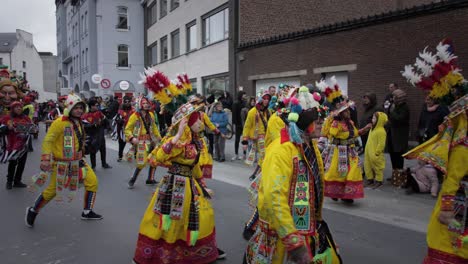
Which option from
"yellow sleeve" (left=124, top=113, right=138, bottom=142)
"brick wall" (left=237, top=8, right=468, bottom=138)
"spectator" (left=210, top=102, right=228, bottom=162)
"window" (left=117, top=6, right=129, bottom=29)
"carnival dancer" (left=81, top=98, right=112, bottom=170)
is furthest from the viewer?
"window" (left=117, top=6, right=129, bottom=29)

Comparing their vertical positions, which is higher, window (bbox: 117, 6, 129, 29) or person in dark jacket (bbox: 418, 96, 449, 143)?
window (bbox: 117, 6, 129, 29)

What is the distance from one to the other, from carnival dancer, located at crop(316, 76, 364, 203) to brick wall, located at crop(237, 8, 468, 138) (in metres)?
5.77

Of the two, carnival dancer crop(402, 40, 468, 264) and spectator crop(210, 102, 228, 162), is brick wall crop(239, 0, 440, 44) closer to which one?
spectator crop(210, 102, 228, 162)

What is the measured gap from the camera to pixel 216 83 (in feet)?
76.3

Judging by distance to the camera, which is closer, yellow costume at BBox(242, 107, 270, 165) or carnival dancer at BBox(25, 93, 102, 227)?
carnival dancer at BBox(25, 93, 102, 227)

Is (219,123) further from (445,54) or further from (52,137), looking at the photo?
(445,54)

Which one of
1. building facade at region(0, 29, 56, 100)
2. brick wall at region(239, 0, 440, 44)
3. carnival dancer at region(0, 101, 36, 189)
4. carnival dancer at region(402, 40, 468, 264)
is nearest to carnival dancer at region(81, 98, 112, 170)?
carnival dancer at region(0, 101, 36, 189)

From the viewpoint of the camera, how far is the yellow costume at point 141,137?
9164mm

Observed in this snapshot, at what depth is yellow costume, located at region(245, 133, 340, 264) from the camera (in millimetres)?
2795

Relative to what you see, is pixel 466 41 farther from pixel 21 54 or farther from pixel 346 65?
pixel 21 54

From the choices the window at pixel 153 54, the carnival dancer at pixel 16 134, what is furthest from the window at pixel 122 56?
the carnival dancer at pixel 16 134

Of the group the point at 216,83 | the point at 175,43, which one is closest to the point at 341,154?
the point at 216,83

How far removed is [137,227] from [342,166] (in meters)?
3.42

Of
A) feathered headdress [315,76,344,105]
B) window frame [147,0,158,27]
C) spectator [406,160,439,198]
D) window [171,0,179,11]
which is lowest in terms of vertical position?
spectator [406,160,439,198]
